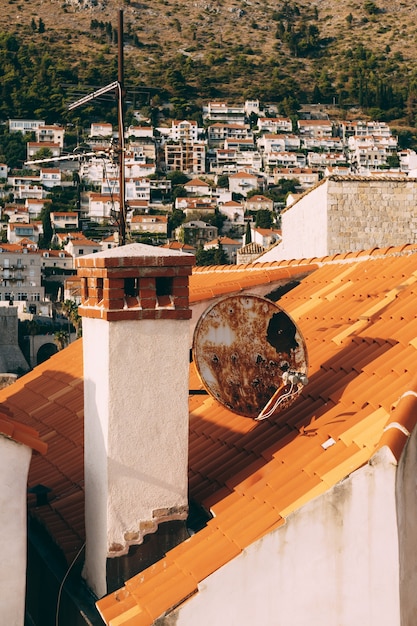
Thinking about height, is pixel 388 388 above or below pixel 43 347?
above

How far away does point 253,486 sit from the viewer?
547cm

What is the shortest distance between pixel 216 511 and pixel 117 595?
2.34 feet

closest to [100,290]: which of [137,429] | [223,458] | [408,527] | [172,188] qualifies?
[137,429]


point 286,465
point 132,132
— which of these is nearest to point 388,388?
point 286,465

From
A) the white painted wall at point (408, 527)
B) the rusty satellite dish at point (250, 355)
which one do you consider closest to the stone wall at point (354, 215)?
the rusty satellite dish at point (250, 355)

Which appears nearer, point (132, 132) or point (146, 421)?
point (146, 421)

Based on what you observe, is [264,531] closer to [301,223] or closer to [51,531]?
[51,531]

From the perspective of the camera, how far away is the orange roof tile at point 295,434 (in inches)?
193

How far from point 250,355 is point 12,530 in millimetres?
1785

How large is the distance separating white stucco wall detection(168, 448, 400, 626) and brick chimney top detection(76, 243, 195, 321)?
1.44 m

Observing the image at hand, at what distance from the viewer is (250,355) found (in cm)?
603

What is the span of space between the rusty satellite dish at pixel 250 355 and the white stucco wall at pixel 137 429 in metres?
0.41

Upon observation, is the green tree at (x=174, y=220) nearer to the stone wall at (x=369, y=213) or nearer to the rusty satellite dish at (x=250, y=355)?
the stone wall at (x=369, y=213)

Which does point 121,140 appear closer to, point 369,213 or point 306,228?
point 369,213
